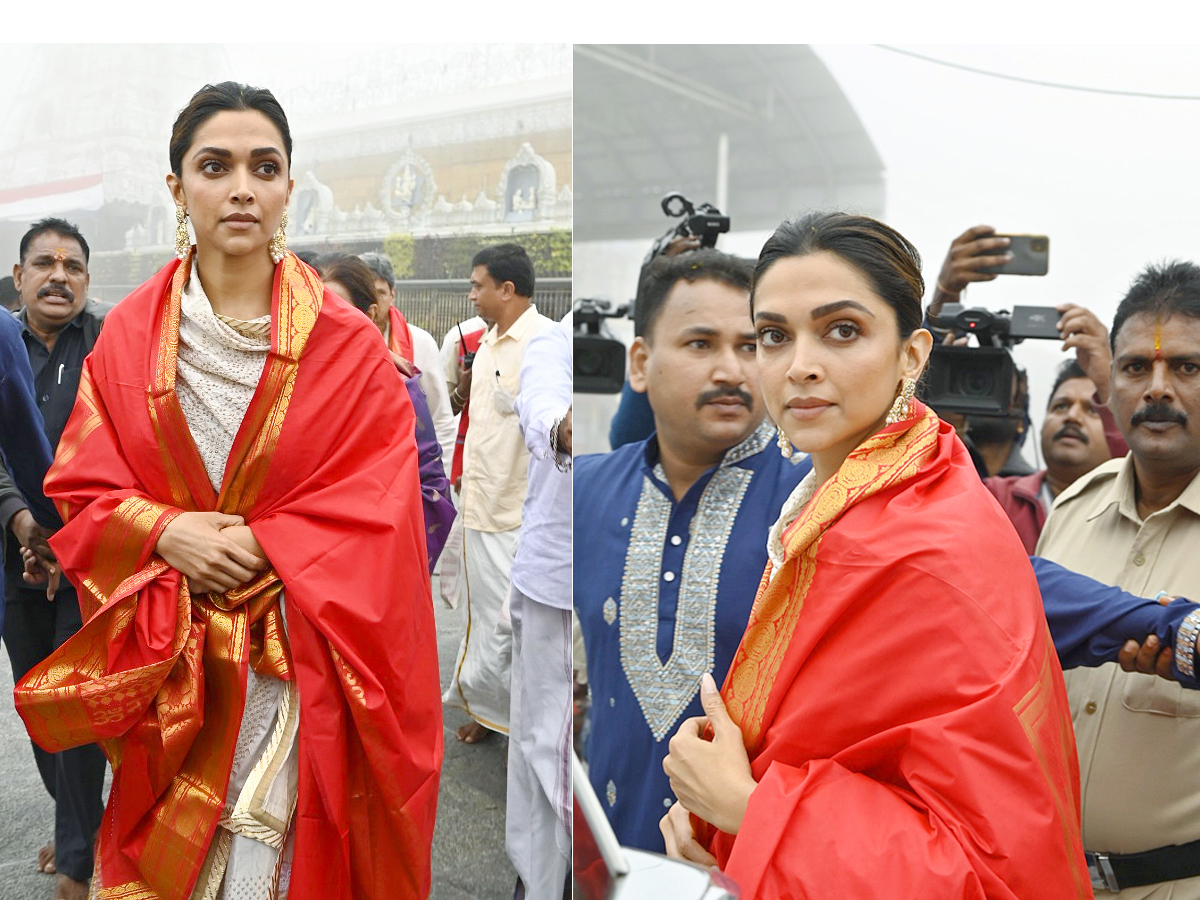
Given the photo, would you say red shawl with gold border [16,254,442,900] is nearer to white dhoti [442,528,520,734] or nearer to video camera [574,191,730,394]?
white dhoti [442,528,520,734]

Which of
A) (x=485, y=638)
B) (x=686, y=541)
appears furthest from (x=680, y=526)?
(x=485, y=638)

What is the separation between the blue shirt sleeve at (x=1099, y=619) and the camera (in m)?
1.31

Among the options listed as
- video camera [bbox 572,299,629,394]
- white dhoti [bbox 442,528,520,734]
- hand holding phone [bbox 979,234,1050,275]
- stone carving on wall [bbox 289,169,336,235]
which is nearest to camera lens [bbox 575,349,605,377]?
video camera [bbox 572,299,629,394]

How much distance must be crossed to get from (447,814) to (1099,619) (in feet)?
3.99

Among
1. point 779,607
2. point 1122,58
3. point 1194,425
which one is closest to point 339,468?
point 779,607

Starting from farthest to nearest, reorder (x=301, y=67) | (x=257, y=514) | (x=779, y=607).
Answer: (x=301, y=67) < (x=257, y=514) < (x=779, y=607)

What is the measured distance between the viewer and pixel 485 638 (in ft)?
6.70

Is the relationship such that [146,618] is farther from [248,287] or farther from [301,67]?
[301,67]

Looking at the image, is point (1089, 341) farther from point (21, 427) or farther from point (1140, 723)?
point (21, 427)

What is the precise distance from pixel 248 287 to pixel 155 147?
364 millimetres

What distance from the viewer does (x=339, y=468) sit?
1646mm

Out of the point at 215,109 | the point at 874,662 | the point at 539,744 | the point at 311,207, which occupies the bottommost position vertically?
the point at 539,744

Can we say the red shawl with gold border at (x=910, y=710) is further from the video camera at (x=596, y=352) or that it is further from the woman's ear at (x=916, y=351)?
the video camera at (x=596, y=352)

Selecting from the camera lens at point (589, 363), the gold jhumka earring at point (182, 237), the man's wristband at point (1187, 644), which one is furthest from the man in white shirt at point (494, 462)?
the man's wristband at point (1187, 644)
